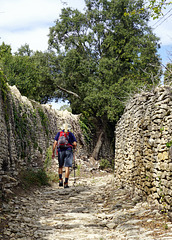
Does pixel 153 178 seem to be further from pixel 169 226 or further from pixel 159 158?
pixel 169 226

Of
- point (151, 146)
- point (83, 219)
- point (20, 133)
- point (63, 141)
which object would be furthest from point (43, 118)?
point (83, 219)

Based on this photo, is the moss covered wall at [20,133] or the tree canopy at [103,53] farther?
the tree canopy at [103,53]

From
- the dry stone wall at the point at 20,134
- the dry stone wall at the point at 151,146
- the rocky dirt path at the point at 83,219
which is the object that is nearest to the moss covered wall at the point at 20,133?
the dry stone wall at the point at 20,134

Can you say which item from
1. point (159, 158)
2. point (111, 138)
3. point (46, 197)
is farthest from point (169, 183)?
point (111, 138)

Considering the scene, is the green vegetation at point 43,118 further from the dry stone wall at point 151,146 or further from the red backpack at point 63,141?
the dry stone wall at point 151,146

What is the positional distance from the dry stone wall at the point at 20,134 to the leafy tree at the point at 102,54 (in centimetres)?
407

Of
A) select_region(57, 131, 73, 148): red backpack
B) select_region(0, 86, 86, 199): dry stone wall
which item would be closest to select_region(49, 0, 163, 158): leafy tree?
select_region(0, 86, 86, 199): dry stone wall

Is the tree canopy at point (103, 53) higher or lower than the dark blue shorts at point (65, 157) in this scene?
higher

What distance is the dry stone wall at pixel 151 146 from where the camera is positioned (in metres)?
4.71

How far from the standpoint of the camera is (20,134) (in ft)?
30.6

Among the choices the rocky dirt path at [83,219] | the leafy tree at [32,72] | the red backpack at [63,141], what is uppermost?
the leafy tree at [32,72]

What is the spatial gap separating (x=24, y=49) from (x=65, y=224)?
24.7 metres

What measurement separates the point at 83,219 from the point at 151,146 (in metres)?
2.03

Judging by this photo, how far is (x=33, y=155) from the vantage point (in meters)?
10.4
